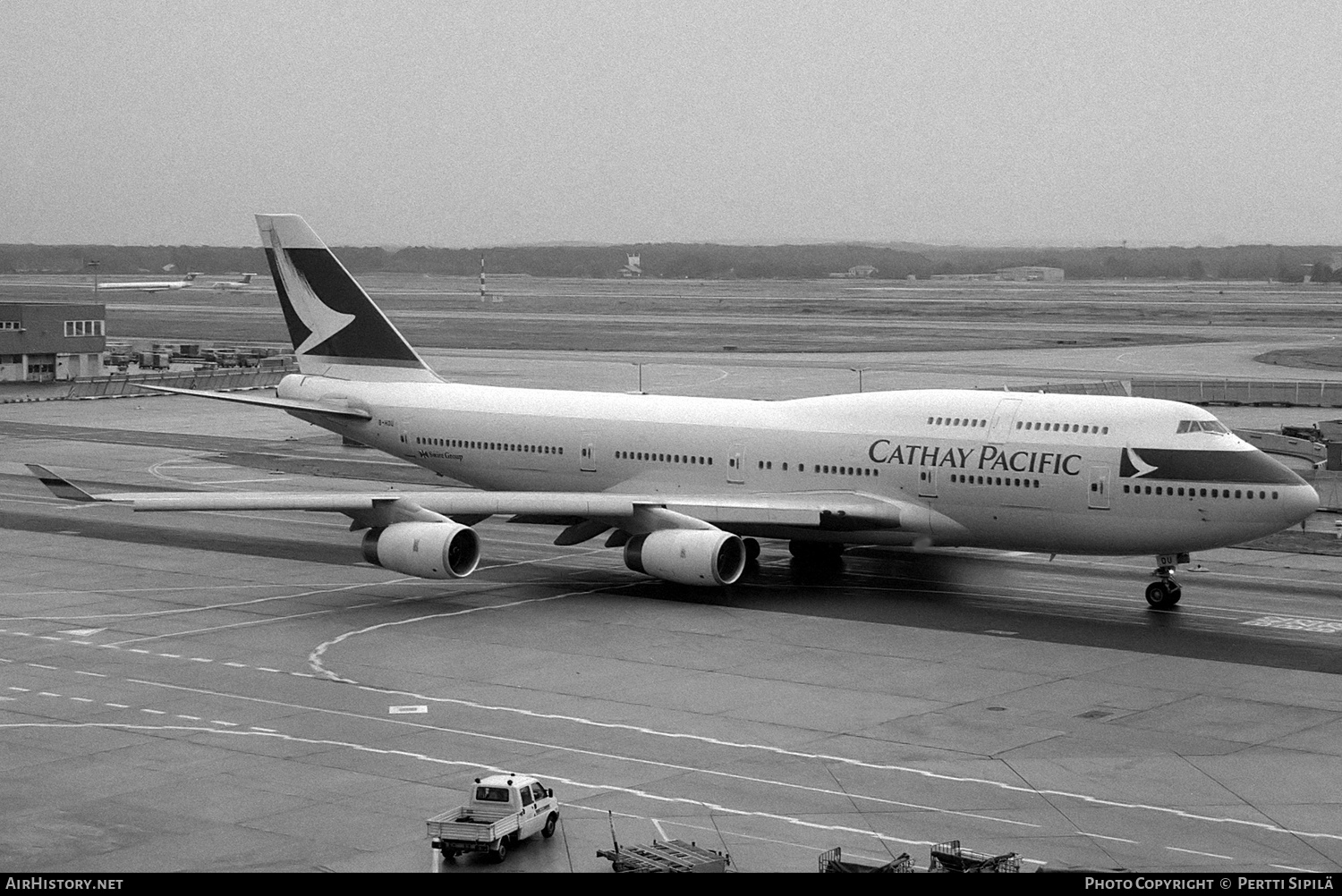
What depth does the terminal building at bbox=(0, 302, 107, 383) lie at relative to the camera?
100125 mm

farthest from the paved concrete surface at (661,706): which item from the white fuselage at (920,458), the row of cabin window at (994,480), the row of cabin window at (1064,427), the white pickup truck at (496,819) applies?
the row of cabin window at (1064,427)

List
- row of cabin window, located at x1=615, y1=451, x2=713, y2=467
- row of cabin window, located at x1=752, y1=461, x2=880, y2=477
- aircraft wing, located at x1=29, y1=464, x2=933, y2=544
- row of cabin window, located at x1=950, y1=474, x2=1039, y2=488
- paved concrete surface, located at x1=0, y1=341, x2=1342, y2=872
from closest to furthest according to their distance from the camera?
paved concrete surface, located at x1=0, y1=341, x2=1342, y2=872, row of cabin window, located at x1=950, y1=474, x2=1039, y2=488, aircraft wing, located at x1=29, y1=464, x2=933, y2=544, row of cabin window, located at x1=752, y1=461, x2=880, y2=477, row of cabin window, located at x1=615, y1=451, x2=713, y2=467

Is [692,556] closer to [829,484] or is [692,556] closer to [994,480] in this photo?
[829,484]

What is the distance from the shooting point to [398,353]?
2101 inches

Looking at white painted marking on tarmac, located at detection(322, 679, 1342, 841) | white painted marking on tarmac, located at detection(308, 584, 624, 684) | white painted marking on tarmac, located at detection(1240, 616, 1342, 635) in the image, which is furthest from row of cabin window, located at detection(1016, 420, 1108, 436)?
white painted marking on tarmac, located at detection(322, 679, 1342, 841)

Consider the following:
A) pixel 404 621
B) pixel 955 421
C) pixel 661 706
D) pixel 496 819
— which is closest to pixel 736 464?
pixel 955 421

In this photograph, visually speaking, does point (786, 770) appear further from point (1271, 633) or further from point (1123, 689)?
point (1271, 633)

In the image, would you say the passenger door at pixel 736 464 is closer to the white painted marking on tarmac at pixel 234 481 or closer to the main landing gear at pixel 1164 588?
the main landing gear at pixel 1164 588

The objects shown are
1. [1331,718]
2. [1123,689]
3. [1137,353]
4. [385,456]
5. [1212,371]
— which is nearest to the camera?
[1331,718]

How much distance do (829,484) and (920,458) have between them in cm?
275

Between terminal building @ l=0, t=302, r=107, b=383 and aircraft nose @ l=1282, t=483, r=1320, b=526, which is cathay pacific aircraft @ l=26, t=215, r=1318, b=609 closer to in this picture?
aircraft nose @ l=1282, t=483, r=1320, b=526

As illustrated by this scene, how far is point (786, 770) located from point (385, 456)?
4684cm

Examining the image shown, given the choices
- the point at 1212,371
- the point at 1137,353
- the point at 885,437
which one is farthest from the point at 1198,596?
the point at 1137,353

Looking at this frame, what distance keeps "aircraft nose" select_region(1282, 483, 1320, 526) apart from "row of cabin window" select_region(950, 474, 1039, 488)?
18.9 ft
